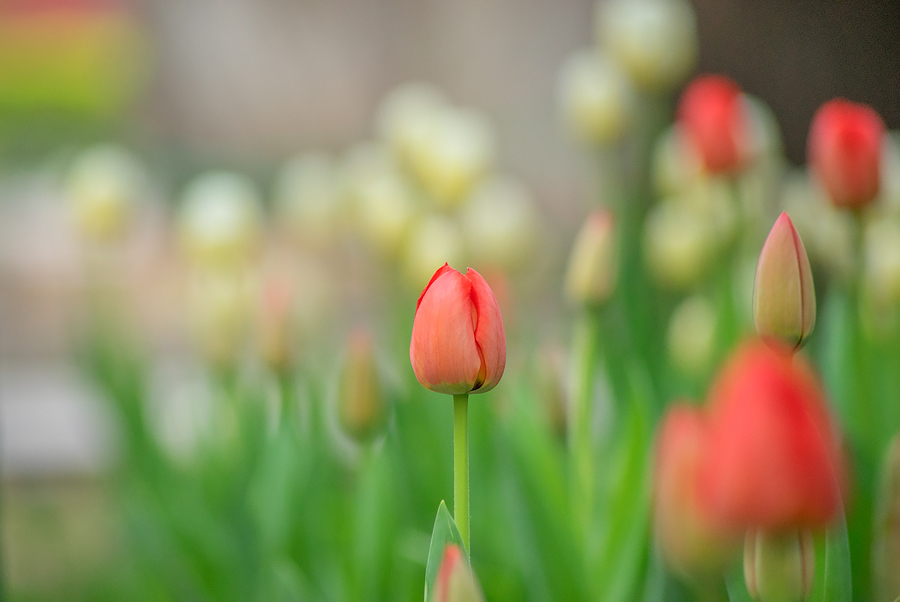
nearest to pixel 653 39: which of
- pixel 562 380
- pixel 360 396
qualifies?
pixel 562 380

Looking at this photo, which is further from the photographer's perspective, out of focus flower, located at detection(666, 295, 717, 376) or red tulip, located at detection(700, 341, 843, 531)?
out of focus flower, located at detection(666, 295, 717, 376)

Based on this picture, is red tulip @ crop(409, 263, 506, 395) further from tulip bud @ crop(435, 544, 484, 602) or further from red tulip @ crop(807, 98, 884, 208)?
red tulip @ crop(807, 98, 884, 208)

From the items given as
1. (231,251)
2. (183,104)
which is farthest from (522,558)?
(183,104)

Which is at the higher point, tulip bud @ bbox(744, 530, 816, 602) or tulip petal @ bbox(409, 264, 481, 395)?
tulip petal @ bbox(409, 264, 481, 395)

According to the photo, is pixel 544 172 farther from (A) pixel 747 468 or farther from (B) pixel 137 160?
(A) pixel 747 468

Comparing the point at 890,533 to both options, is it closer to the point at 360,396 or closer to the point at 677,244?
the point at 360,396

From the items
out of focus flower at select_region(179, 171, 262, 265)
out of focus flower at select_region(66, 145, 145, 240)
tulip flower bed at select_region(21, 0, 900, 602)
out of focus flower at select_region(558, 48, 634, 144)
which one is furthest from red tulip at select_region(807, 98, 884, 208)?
out of focus flower at select_region(66, 145, 145, 240)
